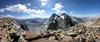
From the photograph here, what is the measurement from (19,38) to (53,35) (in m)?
9.78

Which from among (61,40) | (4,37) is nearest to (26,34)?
(4,37)

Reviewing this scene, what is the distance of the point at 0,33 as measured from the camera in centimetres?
4362

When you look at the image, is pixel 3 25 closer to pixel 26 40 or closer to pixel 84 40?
pixel 26 40

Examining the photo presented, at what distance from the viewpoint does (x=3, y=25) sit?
4738 centimetres

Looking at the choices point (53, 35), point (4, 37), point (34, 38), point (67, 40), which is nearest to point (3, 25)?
point (4, 37)

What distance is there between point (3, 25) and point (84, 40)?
73.6ft

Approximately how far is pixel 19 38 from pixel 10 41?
7.56 ft

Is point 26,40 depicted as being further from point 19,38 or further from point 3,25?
point 3,25

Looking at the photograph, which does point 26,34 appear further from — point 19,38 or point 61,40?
point 61,40

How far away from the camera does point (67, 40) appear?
44875 millimetres

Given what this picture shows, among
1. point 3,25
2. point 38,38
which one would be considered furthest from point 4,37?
point 38,38

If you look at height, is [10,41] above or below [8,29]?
below

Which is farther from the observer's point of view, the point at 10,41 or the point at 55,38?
the point at 55,38

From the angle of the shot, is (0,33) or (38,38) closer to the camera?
(0,33)
